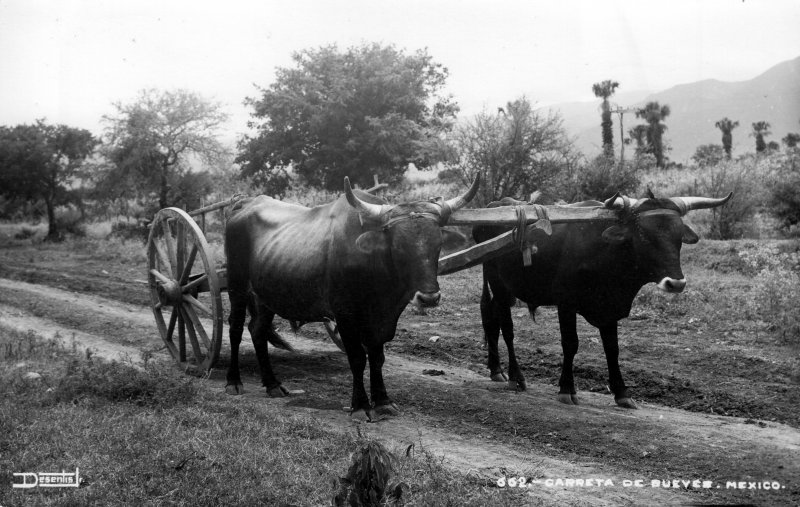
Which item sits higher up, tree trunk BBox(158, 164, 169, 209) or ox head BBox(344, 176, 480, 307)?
tree trunk BBox(158, 164, 169, 209)

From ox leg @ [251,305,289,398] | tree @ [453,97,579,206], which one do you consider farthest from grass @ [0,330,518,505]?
tree @ [453,97,579,206]

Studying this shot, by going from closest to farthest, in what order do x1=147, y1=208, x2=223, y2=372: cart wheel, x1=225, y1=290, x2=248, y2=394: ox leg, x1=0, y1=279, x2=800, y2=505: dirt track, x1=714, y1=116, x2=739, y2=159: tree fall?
1. x1=0, y1=279, x2=800, y2=505: dirt track
2. x1=225, y1=290, x2=248, y2=394: ox leg
3. x1=147, y1=208, x2=223, y2=372: cart wheel
4. x1=714, y1=116, x2=739, y2=159: tree

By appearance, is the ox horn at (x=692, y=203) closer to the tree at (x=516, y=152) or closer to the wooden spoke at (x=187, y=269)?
the wooden spoke at (x=187, y=269)

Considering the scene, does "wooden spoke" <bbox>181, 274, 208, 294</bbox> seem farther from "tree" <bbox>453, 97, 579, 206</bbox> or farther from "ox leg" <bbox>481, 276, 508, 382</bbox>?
"tree" <bbox>453, 97, 579, 206</bbox>

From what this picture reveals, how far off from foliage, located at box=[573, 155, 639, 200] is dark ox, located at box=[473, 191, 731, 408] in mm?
12726

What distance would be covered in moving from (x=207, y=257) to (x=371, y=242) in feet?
8.22

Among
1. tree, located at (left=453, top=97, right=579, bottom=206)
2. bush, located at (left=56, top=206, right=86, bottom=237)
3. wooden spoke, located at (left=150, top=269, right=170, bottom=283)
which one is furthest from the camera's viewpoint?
bush, located at (left=56, top=206, right=86, bottom=237)

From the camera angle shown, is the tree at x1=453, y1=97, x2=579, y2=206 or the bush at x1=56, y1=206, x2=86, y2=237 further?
the bush at x1=56, y1=206, x2=86, y2=237

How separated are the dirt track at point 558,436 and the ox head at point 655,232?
1279 millimetres

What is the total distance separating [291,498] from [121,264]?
17418 mm

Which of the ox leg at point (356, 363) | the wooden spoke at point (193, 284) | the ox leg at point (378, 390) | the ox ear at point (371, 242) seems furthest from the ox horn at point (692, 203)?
the wooden spoke at point (193, 284)

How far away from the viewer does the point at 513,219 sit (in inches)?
A: 257

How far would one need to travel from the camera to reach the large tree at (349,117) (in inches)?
979

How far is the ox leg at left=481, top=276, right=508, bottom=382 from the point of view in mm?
8016
